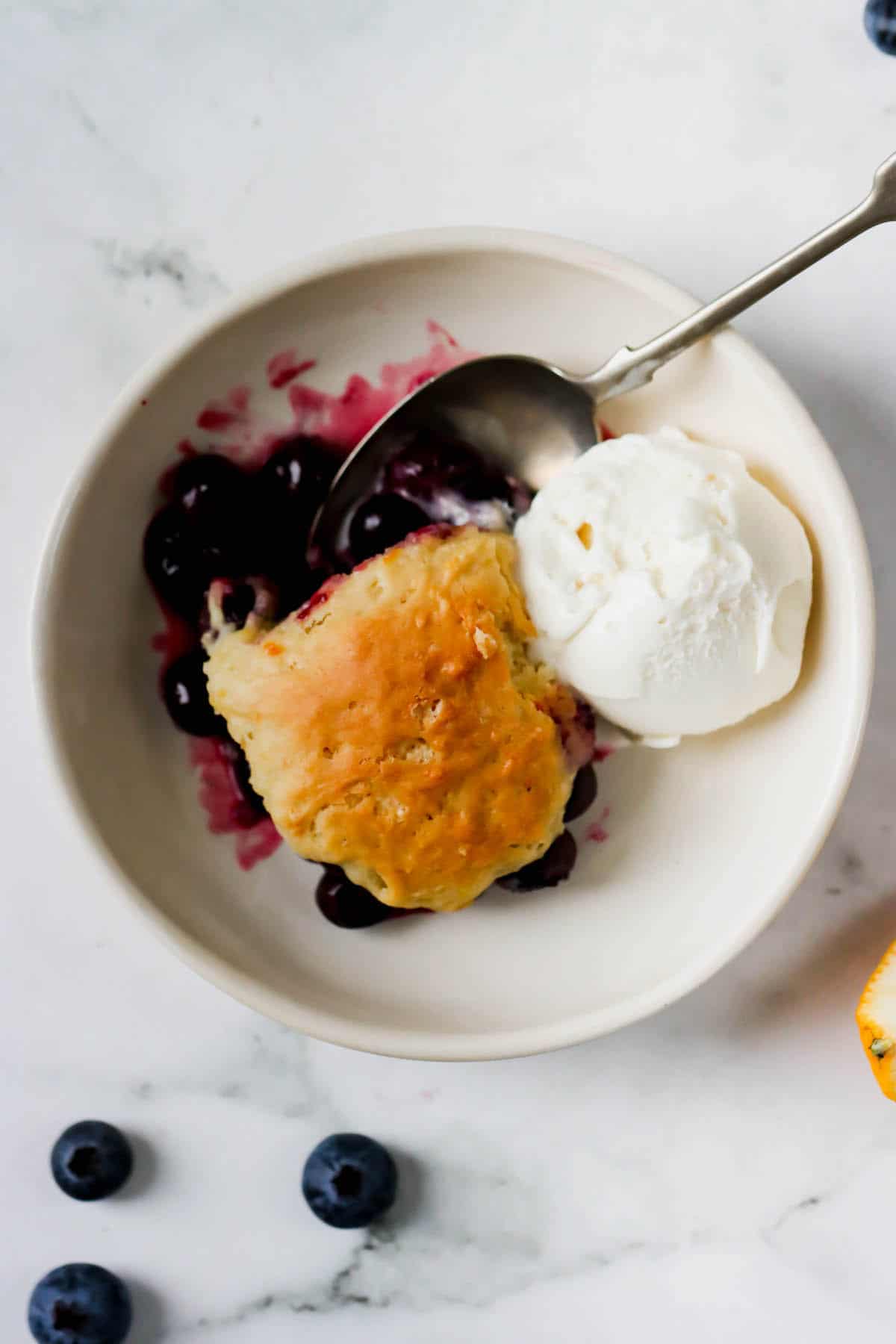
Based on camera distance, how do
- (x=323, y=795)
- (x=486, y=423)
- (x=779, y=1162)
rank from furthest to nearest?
(x=779, y=1162)
(x=486, y=423)
(x=323, y=795)

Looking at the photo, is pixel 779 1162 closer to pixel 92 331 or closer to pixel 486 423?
pixel 486 423

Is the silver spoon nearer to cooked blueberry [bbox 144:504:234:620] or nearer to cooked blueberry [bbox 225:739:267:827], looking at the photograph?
cooked blueberry [bbox 144:504:234:620]

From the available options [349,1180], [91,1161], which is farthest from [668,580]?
[91,1161]

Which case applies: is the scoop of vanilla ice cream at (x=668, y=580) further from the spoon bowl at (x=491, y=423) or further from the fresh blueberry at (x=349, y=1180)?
the fresh blueberry at (x=349, y=1180)

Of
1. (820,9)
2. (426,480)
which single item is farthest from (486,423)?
(820,9)

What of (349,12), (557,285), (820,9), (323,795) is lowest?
(323,795)

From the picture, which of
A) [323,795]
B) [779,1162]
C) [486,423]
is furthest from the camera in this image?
[779,1162]

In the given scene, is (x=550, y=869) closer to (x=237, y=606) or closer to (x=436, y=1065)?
(x=436, y=1065)
